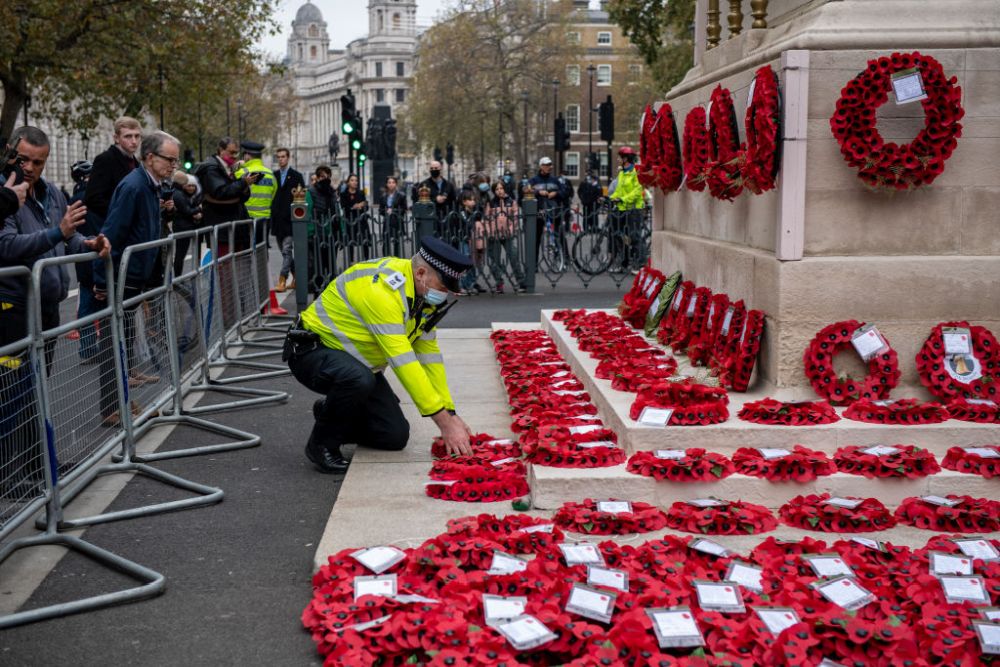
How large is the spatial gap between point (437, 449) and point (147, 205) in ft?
9.45

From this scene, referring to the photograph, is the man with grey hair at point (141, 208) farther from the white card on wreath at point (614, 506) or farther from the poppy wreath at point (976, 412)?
the poppy wreath at point (976, 412)

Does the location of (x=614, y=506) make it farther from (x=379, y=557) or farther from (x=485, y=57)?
(x=485, y=57)

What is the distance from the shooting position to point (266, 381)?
10148 mm

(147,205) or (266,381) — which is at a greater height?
(147,205)

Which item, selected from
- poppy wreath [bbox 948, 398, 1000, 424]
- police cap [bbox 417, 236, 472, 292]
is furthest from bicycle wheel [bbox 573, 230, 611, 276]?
police cap [bbox 417, 236, 472, 292]

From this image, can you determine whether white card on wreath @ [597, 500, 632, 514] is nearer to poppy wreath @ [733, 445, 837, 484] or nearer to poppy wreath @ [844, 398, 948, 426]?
poppy wreath @ [733, 445, 837, 484]

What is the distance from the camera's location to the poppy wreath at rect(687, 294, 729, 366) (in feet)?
26.1

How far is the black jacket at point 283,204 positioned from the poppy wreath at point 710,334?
29.4ft

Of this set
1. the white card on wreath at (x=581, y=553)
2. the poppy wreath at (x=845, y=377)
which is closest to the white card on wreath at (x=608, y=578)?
the white card on wreath at (x=581, y=553)

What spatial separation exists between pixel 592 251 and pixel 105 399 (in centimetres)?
1287

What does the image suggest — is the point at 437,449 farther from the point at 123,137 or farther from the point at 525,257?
the point at 525,257

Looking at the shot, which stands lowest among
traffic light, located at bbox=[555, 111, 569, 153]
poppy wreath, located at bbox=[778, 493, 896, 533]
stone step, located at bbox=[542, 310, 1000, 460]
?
poppy wreath, located at bbox=[778, 493, 896, 533]

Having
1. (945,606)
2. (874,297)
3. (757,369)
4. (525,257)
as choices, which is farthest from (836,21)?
(525,257)

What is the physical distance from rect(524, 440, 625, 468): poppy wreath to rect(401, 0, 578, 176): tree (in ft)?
195
